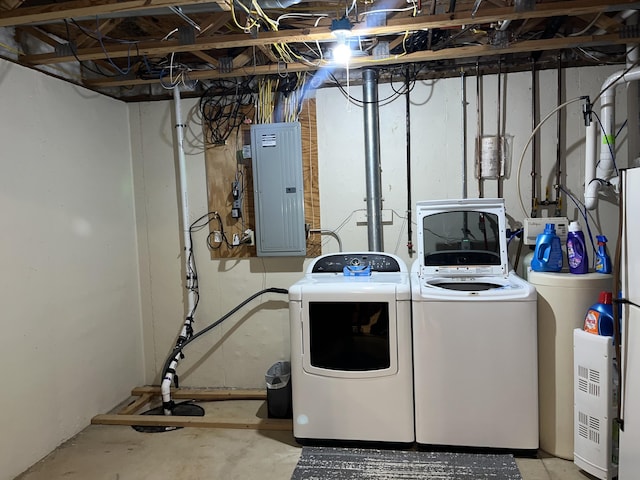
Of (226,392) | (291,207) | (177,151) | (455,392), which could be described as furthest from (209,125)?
(455,392)

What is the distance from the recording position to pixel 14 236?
231cm

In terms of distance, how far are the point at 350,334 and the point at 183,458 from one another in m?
1.21

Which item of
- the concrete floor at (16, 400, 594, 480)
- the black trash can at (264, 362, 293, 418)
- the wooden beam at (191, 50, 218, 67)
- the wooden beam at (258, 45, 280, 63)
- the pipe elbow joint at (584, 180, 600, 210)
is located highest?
the wooden beam at (191, 50, 218, 67)

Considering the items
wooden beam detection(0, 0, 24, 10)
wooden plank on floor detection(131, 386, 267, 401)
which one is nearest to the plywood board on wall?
wooden plank on floor detection(131, 386, 267, 401)

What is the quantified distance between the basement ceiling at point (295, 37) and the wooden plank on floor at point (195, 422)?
2.28m

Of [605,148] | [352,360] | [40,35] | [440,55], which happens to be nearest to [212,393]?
[352,360]

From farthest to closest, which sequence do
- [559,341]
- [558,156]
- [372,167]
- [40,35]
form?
[372,167]
[558,156]
[40,35]
[559,341]

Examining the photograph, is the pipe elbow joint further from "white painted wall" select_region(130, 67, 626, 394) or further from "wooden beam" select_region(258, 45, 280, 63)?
"wooden beam" select_region(258, 45, 280, 63)

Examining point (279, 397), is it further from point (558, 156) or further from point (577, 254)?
point (558, 156)

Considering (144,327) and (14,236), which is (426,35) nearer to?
(14,236)

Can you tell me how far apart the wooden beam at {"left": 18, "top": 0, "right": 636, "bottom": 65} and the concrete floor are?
2.31m

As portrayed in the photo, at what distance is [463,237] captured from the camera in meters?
2.71

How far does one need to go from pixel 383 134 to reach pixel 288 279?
1.29m

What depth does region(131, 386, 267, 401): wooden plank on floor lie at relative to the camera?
3201 mm
